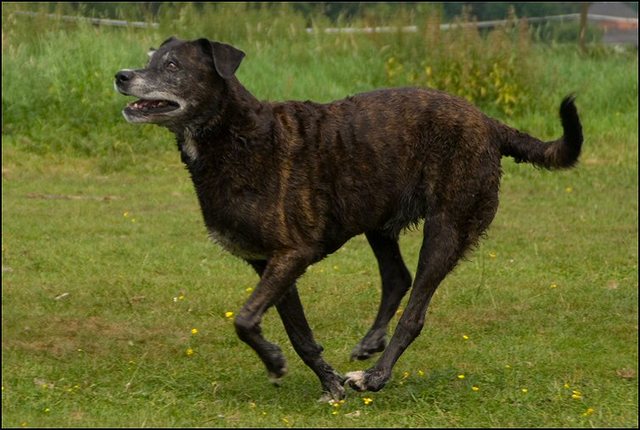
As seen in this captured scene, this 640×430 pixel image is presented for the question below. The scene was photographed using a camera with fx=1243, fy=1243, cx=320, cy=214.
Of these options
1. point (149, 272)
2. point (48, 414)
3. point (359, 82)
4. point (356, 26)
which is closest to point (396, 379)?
point (48, 414)

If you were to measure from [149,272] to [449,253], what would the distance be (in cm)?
404

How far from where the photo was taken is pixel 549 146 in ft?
24.7

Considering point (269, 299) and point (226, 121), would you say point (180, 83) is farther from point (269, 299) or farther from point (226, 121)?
point (269, 299)

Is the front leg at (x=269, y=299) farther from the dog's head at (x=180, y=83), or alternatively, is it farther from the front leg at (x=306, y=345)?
the dog's head at (x=180, y=83)

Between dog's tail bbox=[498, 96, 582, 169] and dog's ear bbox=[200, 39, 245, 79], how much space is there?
5.48ft

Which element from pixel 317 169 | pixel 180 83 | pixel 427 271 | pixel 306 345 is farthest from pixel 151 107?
pixel 427 271

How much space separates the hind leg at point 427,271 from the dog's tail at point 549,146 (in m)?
0.66

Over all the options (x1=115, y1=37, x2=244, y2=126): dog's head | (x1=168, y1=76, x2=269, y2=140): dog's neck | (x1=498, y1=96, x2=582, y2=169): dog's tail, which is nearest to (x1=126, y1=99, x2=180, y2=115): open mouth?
(x1=115, y1=37, x2=244, y2=126): dog's head

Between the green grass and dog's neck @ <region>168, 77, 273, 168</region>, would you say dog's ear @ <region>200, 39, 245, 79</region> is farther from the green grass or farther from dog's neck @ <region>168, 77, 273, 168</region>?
the green grass

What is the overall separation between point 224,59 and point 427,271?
1681 mm

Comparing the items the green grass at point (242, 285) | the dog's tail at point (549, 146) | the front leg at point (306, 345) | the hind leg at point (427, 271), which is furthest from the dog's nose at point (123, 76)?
the dog's tail at point (549, 146)

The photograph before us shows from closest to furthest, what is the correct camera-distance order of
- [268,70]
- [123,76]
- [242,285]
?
1. [123,76]
2. [242,285]
3. [268,70]

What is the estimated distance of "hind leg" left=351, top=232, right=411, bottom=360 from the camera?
26.1 feet

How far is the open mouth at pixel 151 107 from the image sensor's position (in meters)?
6.90
